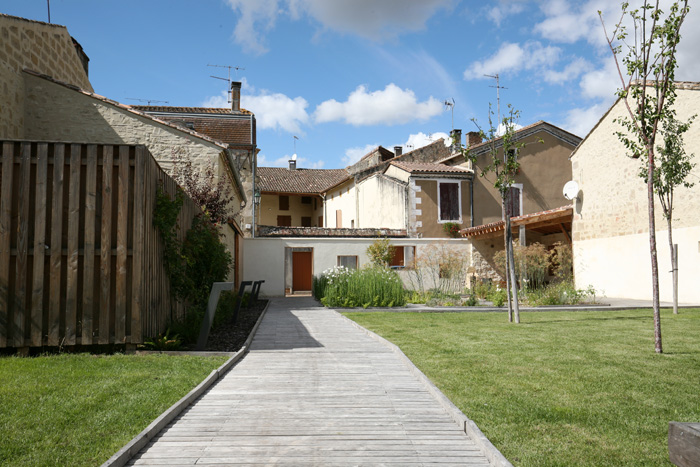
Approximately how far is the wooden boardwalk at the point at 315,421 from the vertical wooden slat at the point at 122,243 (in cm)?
145

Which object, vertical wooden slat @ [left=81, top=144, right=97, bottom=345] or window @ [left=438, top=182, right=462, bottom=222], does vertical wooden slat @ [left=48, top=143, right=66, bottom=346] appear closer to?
vertical wooden slat @ [left=81, top=144, right=97, bottom=345]

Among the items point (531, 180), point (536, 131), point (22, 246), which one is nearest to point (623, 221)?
point (531, 180)

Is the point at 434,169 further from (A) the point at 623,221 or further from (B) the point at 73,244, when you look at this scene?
(B) the point at 73,244

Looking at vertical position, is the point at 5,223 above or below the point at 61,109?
below

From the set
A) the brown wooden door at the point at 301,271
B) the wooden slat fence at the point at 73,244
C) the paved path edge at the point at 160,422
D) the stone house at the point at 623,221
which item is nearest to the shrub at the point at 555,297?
the stone house at the point at 623,221

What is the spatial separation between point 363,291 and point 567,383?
378 inches

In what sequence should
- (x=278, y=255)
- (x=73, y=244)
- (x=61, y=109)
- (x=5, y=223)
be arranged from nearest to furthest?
(x=5, y=223) → (x=73, y=244) → (x=61, y=109) → (x=278, y=255)

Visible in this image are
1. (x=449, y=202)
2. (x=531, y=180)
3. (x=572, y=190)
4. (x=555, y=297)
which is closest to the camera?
(x=555, y=297)

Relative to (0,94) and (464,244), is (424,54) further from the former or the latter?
(464,244)

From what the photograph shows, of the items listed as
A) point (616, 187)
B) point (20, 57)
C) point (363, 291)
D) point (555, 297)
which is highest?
point (20, 57)

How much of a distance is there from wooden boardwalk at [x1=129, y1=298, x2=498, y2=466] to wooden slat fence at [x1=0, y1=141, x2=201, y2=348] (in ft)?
5.45

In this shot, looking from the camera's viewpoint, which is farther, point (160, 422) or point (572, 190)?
point (572, 190)

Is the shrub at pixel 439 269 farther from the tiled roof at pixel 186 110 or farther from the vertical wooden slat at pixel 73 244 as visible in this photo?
the vertical wooden slat at pixel 73 244

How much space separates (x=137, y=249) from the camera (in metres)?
6.19
